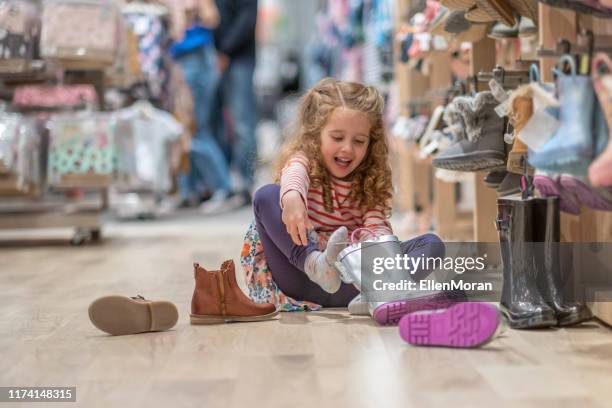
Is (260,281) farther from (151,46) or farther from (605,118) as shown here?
(151,46)

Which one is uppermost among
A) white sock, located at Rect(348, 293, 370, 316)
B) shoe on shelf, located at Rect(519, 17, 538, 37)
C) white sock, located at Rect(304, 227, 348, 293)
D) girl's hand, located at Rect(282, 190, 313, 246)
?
shoe on shelf, located at Rect(519, 17, 538, 37)

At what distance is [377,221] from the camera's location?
185 centimetres

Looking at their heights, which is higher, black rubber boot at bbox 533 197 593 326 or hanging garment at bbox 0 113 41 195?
hanging garment at bbox 0 113 41 195

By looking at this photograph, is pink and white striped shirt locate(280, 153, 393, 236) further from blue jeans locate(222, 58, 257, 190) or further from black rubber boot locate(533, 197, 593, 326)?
blue jeans locate(222, 58, 257, 190)

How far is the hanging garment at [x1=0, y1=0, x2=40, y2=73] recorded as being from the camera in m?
3.33

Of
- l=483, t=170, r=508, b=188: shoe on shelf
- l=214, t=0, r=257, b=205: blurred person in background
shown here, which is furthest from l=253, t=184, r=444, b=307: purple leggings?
l=214, t=0, r=257, b=205: blurred person in background

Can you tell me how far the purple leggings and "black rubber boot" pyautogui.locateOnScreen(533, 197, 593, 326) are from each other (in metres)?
0.22

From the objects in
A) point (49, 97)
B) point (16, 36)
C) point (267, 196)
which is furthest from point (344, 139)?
point (49, 97)

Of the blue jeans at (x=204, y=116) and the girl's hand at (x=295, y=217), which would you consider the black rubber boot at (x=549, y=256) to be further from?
the blue jeans at (x=204, y=116)

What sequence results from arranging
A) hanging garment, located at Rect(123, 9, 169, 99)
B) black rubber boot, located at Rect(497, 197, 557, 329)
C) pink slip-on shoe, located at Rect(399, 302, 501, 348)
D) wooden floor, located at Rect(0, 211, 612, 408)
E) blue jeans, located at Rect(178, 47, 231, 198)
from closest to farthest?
wooden floor, located at Rect(0, 211, 612, 408), pink slip-on shoe, located at Rect(399, 302, 501, 348), black rubber boot, located at Rect(497, 197, 557, 329), hanging garment, located at Rect(123, 9, 169, 99), blue jeans, located at Rect(178, 47, 231, 198)

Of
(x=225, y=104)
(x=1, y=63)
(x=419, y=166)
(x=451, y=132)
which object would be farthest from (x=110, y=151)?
(x=225, y=104)

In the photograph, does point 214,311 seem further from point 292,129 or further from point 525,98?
point 525,98

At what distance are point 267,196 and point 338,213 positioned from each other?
19cm

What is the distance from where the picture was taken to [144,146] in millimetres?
3967
